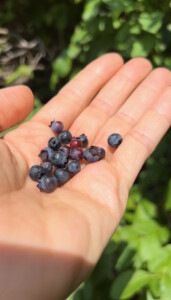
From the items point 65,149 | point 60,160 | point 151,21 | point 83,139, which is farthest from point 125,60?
point 60,160

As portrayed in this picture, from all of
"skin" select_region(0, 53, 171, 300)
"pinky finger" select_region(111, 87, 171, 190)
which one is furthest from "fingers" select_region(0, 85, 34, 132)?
"pinky finger" select_region(111, 87, 171, 190)

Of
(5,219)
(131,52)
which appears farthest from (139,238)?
(131,52)

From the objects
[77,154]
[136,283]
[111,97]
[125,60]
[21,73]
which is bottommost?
[21,73]

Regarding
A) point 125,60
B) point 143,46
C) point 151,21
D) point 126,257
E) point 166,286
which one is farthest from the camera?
point 125,60

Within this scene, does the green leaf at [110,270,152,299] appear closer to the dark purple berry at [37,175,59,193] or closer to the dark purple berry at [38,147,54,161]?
the dark purple berry at [37,175,59,193]

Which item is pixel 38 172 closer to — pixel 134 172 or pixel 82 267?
pixel 134 172

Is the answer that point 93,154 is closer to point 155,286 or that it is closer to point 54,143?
point 54,143

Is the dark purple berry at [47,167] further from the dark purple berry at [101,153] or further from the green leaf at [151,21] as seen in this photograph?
the green leaf at [151,21]
